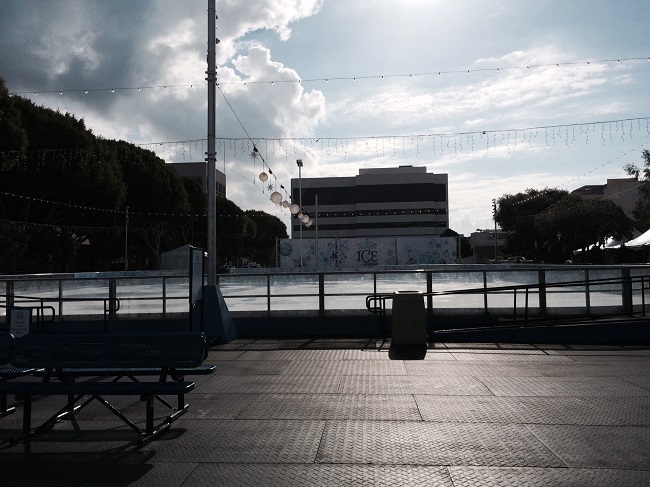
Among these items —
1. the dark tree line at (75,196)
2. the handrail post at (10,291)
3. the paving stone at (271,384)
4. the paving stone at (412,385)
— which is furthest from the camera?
the dark tree line at (75,196)

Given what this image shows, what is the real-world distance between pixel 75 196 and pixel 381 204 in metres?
66.8

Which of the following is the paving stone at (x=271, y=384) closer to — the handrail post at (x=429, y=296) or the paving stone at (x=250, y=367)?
the paving stone at (x=250, y=367)

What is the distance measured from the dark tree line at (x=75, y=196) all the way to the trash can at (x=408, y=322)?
31753mm

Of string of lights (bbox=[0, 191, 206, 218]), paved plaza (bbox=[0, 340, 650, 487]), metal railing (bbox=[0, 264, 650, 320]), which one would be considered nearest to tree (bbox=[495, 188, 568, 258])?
string of lights (bbox=[0, 191, 206, 218])

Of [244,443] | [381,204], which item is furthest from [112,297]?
[381,204]

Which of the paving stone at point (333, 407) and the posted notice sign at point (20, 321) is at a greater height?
the posted notice sign at point (20, 321)

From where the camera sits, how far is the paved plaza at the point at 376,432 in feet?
16.2

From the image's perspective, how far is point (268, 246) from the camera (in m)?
125

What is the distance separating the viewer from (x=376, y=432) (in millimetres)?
6113

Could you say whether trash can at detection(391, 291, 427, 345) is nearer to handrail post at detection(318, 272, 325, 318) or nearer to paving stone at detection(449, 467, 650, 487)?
handrail post at detection(318, 272, 325, 318)

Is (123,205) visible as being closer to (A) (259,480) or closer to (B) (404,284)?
(B) (404,284)

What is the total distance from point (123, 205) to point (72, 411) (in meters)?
57.0

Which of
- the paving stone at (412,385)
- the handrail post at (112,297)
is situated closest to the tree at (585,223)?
the handrail post at (112,297)

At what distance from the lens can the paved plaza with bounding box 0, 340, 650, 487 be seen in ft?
16.2
